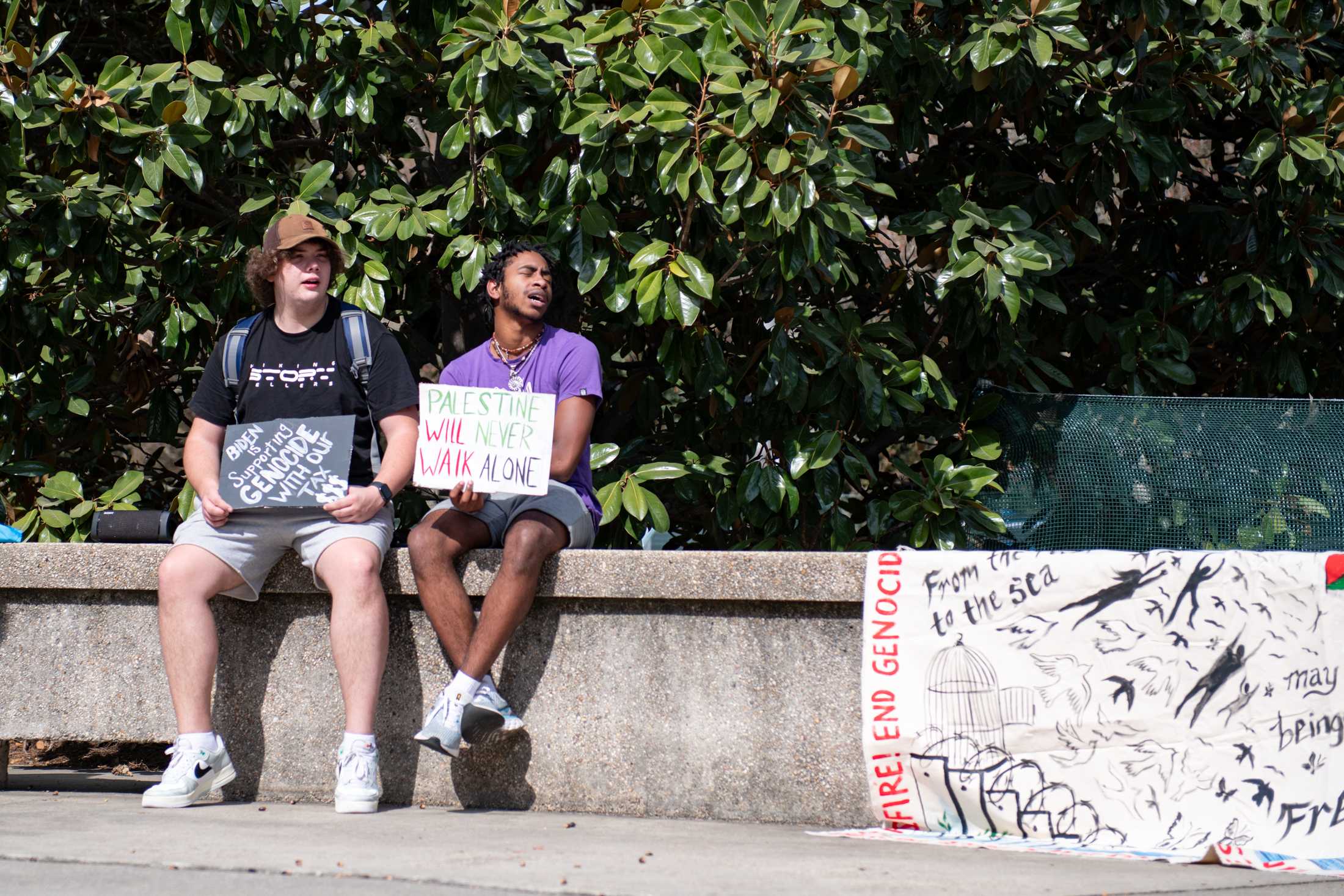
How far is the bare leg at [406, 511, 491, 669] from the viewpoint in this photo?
487 centimetres

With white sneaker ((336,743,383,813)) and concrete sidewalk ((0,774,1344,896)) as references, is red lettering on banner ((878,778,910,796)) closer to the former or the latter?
concrete sidewalk ((0,774,1344,896))

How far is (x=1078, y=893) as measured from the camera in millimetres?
3590

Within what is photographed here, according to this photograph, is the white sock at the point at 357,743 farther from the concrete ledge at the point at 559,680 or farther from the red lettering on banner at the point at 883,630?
the red lettering on banner at the point at 883,630

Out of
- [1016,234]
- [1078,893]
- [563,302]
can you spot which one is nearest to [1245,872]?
[1078,893]

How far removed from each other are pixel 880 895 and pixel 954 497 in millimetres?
2573

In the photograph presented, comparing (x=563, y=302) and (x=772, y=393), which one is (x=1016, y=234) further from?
(x=563, y=302)

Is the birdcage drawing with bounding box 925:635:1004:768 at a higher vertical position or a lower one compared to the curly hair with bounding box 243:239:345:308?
lower

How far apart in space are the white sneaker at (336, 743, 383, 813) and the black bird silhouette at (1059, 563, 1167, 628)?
85.0 inches

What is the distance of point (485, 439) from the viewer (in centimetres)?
488

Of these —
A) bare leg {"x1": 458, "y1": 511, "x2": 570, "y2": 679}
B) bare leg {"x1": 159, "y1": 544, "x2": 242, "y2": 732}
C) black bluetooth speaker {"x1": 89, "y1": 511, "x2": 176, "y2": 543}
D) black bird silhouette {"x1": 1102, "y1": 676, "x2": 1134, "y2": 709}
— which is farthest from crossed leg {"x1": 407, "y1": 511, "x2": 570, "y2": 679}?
black bird silhouette {"x1": 1102, "y1": 676, "x2": 1134, "y2": 709}

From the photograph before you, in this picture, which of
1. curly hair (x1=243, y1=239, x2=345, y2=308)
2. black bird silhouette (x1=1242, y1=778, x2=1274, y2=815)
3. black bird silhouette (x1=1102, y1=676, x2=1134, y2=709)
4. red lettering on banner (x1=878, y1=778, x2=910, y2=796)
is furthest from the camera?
curly hair (x1=243, y1=239, x2=345, y2=308)

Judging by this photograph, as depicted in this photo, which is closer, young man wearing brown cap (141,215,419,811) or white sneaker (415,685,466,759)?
Answer: white sneaker (415,685,466,759)

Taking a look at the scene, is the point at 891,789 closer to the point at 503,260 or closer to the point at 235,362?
the point at 503,260

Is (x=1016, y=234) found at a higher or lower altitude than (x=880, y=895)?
higher
